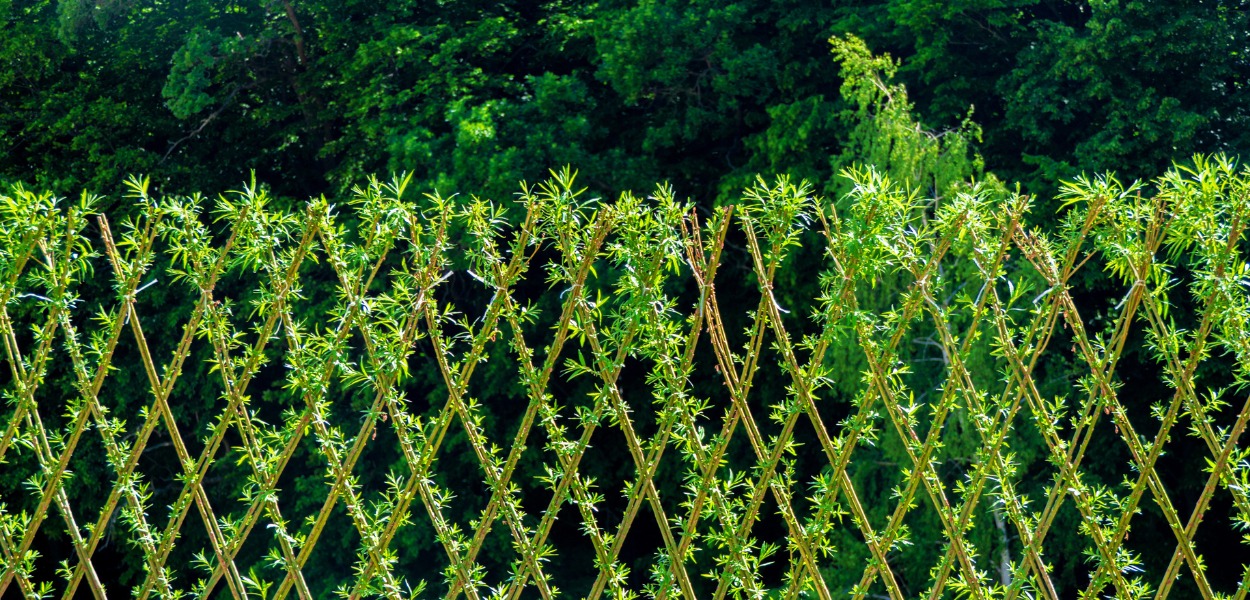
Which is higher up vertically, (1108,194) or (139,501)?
(1108,194)

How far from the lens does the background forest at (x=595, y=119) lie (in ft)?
28.8

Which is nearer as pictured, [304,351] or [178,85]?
[304,351]

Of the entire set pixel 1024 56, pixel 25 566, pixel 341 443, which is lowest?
pixel 1024 56

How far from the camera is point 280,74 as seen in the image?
11586 mm

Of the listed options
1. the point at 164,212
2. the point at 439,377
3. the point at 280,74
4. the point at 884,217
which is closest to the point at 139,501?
the point at 164,212

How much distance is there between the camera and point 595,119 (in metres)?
10.7

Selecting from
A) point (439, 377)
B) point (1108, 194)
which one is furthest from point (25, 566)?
point (439, 377)

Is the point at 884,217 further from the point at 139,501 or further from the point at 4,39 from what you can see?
the point at 4,39

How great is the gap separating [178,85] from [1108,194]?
1005cm

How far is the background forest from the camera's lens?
8.77 m

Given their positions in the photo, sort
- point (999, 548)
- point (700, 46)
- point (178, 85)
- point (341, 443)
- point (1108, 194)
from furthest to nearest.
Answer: point (178, 85) → point (700, 46) → point (999, 548) → point (341, 443) → point (1108, 194)

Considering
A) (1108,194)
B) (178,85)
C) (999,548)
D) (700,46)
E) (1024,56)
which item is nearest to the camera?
(1108,194)

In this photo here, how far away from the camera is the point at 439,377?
33.9ft

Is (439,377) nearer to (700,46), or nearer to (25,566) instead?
(700,46)
